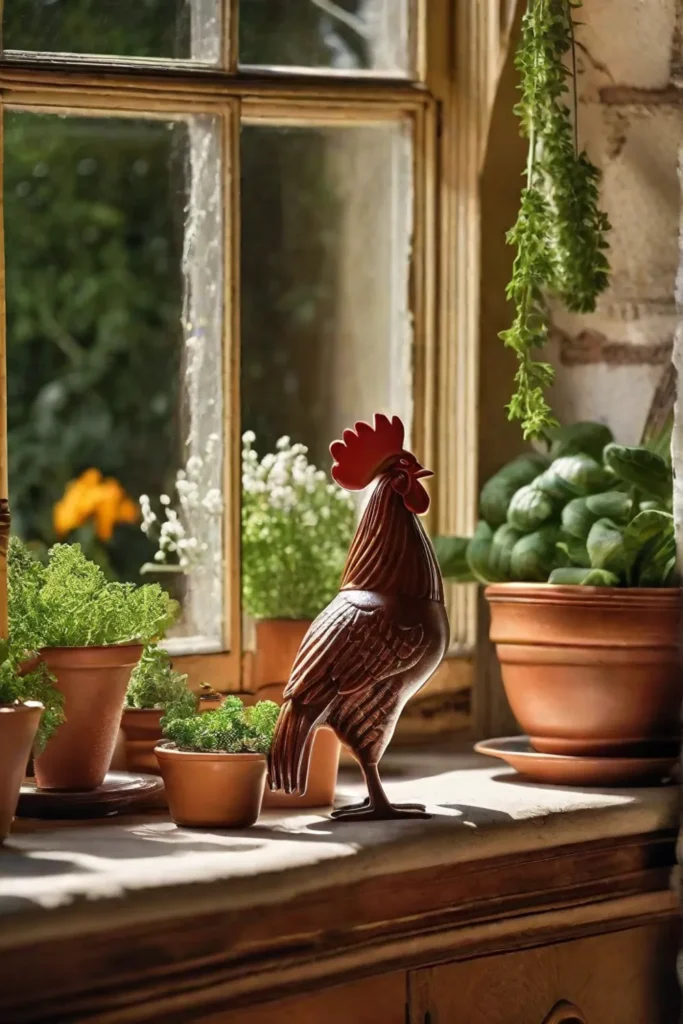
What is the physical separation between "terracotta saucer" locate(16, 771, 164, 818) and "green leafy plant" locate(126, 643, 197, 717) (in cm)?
14

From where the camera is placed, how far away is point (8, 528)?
166cm

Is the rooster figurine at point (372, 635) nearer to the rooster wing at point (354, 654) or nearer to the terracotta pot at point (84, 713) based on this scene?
the rooster wing at point (354, 654)

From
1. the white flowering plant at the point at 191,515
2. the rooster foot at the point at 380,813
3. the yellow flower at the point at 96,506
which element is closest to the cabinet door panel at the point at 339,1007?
the rooster foot at the point at 380,813

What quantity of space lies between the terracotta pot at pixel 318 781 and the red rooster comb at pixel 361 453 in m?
0.31

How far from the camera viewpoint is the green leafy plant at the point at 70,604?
5.72ft

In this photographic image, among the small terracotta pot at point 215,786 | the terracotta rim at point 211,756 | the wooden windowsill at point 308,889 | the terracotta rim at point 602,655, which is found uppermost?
the terracotta rim at point 602,655

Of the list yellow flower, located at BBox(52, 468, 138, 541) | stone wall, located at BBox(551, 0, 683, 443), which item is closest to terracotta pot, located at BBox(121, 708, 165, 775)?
stone wall, located at BBox(551, 0, 683, 443)

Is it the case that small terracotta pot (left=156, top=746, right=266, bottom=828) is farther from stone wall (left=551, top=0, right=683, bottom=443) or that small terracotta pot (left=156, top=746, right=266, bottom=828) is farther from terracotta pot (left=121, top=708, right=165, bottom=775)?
stone wall (left=551, top=0, right=683, bottom=443)

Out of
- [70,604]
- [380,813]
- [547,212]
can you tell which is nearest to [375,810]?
[380,813]

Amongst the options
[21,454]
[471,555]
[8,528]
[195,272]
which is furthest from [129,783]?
[21,454]

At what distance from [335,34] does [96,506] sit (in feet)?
4.73

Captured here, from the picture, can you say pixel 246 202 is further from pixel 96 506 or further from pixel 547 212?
pixel 96 506

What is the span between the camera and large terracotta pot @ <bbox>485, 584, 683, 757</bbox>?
72.3 inches

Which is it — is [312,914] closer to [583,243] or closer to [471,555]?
[471,555]
